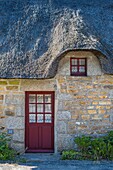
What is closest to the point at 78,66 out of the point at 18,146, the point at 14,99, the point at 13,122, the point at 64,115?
the point at 64,115

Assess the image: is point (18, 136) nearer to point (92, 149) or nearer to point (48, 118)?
point (48, 118)

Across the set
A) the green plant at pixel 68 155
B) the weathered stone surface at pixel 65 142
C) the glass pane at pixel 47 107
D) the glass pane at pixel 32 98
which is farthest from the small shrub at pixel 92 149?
the glass pane at pixel 32 98

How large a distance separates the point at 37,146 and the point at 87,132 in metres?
1.43

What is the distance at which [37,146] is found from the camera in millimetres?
7867

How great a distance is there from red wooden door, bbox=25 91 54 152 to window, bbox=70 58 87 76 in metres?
0.89

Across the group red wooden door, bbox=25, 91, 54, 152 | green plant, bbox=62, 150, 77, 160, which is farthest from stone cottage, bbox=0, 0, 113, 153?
green plant, bbox=62, 150, 77, 160

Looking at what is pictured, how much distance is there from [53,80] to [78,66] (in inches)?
31.4

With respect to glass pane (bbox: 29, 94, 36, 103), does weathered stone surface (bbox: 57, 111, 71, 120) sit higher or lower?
lower

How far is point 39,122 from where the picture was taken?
788 centimetres

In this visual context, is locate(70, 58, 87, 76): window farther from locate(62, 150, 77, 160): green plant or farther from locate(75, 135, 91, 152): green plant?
locate(62, 150, 77, 160): green plant

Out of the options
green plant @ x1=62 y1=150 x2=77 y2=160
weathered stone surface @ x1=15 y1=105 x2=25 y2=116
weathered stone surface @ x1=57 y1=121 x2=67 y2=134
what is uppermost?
weathered stone surface @ x1=15 y1=105 x2=25 y2=116

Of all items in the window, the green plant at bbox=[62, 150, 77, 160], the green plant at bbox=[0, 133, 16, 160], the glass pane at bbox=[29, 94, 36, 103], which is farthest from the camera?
the glass pane at bbox=[29, 94, 36, 103]

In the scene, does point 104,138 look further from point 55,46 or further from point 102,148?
point 55,46

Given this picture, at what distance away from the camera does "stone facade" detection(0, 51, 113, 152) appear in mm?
7621
